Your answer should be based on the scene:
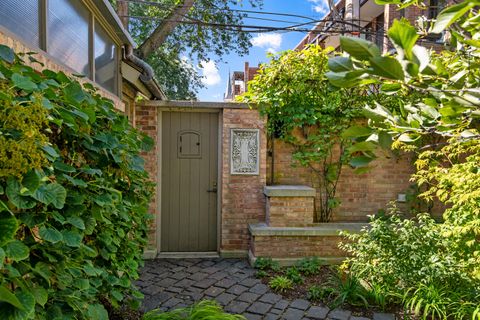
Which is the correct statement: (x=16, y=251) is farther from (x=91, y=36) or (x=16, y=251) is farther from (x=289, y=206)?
(x=289, y=206)

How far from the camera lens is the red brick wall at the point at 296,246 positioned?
15.3 feet

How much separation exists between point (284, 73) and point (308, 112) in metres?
0.68

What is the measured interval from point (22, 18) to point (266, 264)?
369 cm

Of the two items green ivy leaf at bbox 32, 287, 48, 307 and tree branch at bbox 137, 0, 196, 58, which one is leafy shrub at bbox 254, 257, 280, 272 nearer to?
green ivy leaf at bbox 32, 287, 48, 307

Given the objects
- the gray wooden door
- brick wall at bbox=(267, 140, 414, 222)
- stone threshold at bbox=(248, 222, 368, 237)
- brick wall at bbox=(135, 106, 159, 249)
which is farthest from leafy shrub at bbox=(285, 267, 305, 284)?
brick wall at bbox=(135, 106, 159, 249)

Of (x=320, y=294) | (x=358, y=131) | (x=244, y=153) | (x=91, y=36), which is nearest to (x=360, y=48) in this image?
(x=358, y=131)

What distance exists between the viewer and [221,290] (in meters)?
3.87

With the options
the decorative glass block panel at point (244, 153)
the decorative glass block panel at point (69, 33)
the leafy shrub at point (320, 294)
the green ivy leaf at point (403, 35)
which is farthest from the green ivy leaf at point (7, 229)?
the decorative glass block panel at point (244, 153)

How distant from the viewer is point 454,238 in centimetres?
360

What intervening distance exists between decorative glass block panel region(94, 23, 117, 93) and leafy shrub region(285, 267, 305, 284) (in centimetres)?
304

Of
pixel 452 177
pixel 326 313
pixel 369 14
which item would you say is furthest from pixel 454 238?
pixel 369 14

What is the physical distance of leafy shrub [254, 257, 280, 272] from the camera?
4461mm

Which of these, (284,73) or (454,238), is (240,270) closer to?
(454,238)

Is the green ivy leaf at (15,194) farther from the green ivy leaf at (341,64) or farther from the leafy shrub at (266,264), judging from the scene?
the leafy shrub at (266,264)
